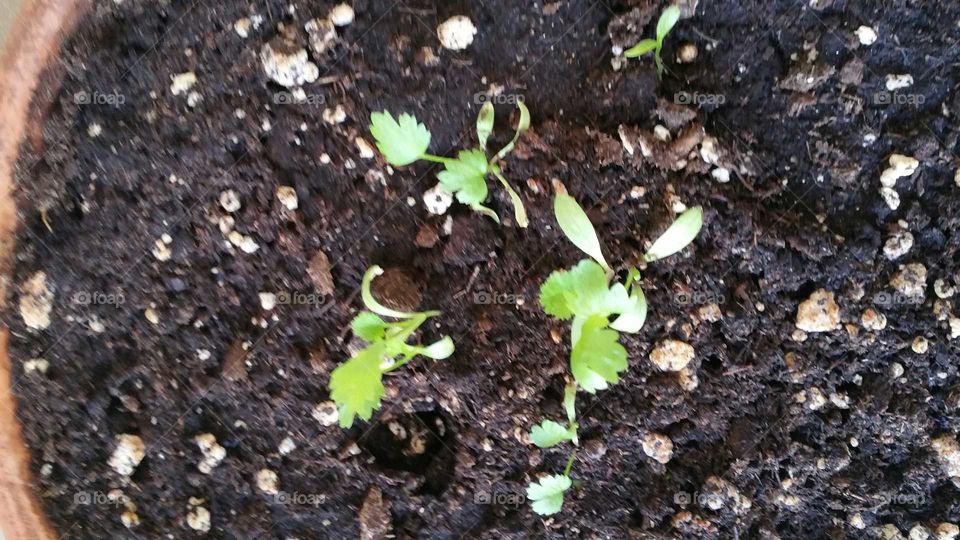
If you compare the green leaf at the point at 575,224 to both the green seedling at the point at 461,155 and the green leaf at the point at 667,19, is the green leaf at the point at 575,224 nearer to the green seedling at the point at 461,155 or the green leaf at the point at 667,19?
the green seedling at the point at 461,155

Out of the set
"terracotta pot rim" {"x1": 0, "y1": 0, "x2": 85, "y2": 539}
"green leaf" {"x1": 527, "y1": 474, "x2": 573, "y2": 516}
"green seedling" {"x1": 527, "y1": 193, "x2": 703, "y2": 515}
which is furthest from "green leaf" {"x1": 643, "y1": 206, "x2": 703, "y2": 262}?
"terracotta pot rim" {"x1": 0, "y1": 0, "x2": 85, "y2": 539}

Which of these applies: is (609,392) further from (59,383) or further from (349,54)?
(59,383)

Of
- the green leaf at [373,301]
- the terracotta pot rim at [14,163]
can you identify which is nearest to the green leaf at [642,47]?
the green leaf at [373,301]

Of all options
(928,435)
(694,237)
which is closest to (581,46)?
(694,237)

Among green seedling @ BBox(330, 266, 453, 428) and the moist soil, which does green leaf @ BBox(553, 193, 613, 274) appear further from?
green seedling @ BBox(330, 266, 453, 428)

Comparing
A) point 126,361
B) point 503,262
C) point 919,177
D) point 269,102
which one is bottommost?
point 126,361

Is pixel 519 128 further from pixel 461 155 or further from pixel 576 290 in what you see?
pixel 576 290
